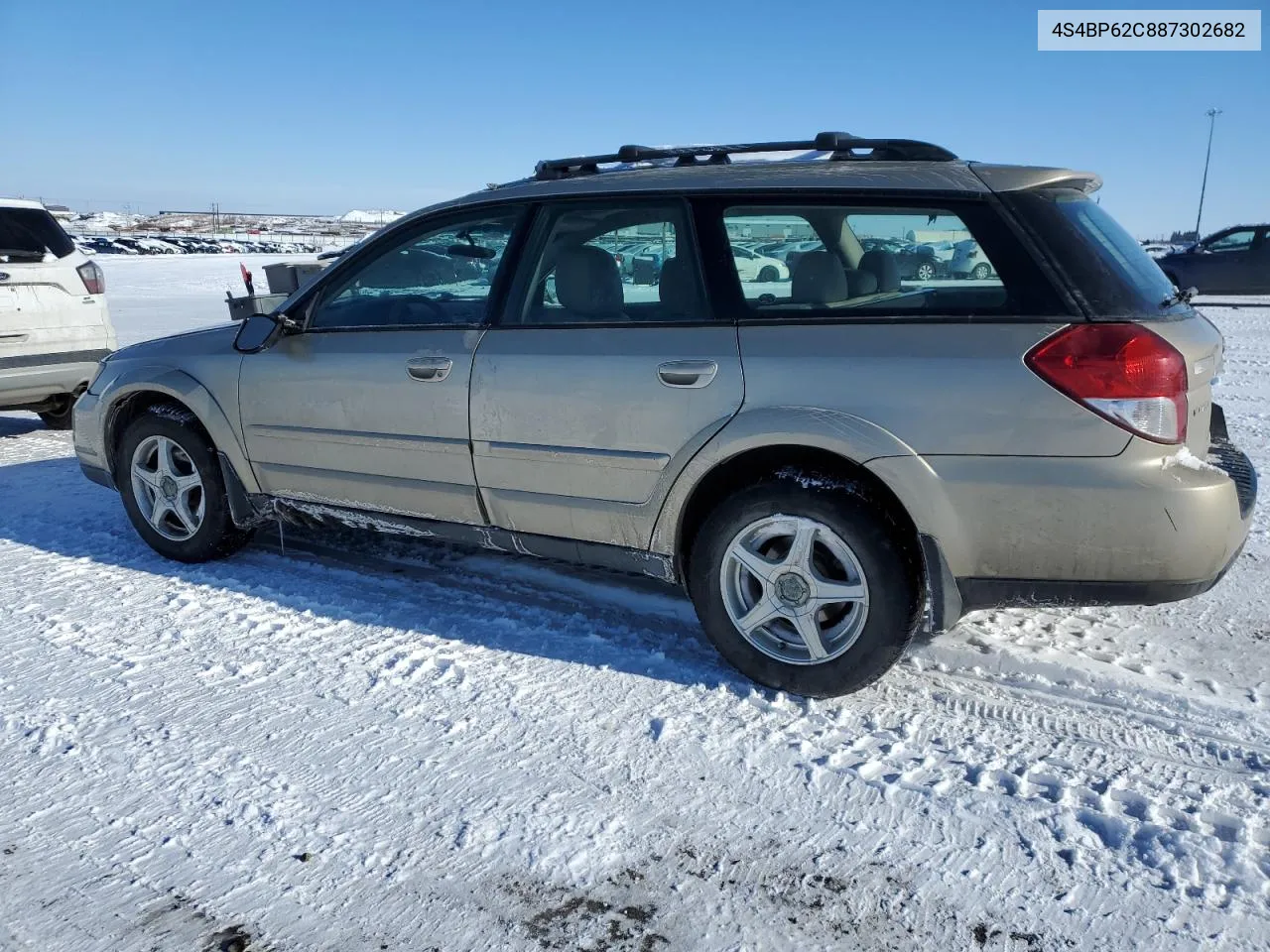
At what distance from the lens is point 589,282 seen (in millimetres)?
3609

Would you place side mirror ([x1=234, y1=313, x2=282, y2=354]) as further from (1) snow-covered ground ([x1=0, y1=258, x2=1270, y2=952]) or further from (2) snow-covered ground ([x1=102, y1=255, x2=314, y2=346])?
(2) snow-covered ground ([x1=102, y1=255, x2=314, y2=346])

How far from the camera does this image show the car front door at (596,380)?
328 cm

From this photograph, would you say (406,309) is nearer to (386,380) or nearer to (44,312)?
(386,380)

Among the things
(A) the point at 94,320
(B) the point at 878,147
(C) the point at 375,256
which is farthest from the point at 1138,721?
(A) the point at 94,320

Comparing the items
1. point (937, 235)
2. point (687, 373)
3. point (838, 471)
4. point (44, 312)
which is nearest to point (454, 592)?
point (687, 373)

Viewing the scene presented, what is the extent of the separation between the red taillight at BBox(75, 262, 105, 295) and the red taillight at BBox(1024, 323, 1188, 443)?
698 centimetres

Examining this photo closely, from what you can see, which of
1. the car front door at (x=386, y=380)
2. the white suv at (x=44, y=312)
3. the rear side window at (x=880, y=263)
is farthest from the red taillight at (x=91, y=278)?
the rear side window at (x=880, y=263)

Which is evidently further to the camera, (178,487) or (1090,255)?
(178,487)

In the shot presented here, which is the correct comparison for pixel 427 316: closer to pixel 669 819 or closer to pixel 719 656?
pixel 719 656

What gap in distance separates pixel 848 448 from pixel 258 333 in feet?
8.48

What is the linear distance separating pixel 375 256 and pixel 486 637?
163cm

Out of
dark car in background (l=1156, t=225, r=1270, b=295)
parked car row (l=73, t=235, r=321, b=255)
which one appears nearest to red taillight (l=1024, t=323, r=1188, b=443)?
dark car in background (l=1156, t=225, r=1270, b=295)

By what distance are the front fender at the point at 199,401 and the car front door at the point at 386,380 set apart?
9 centimetres

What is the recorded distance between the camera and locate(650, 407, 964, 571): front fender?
2.94 meters
